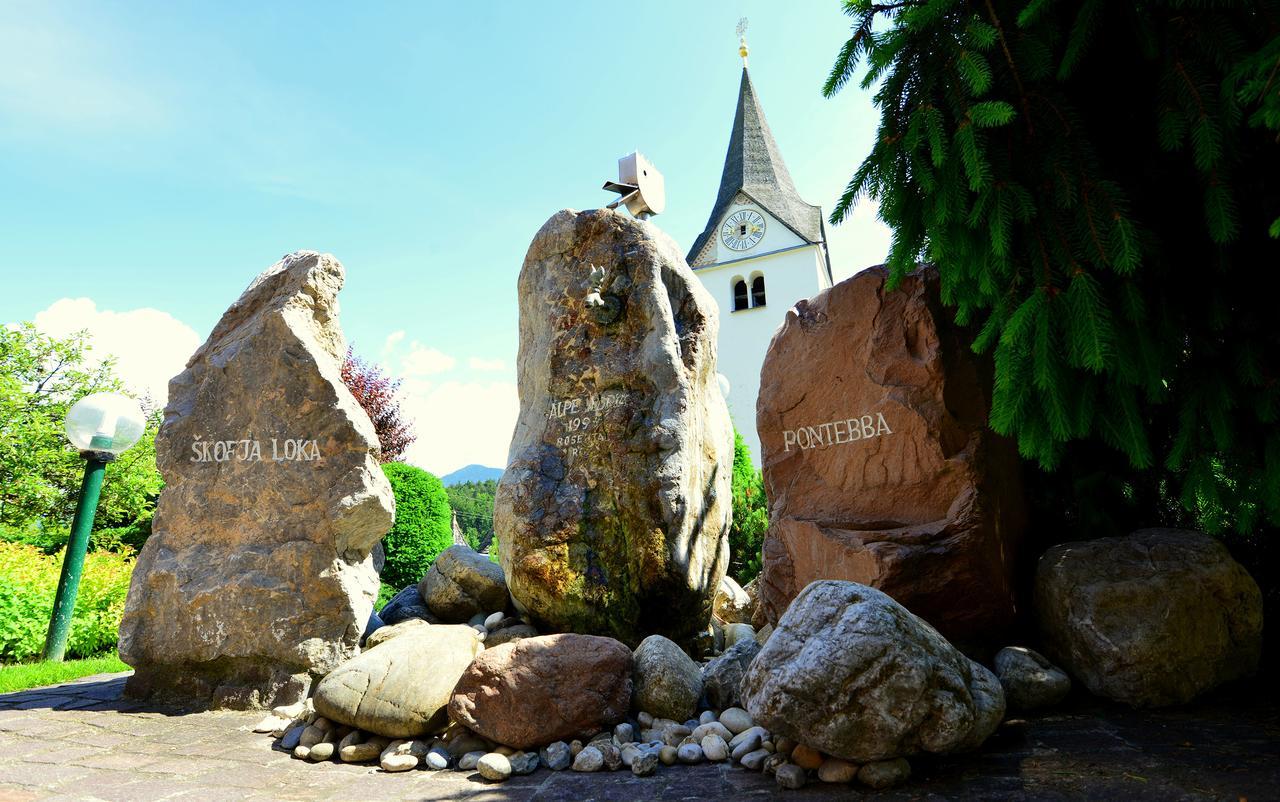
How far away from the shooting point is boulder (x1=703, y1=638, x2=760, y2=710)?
13.6ft

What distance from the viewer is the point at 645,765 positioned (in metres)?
3.34

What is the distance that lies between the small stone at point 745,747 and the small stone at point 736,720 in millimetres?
235

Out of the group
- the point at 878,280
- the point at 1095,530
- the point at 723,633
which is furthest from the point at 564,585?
the point at 1095,530

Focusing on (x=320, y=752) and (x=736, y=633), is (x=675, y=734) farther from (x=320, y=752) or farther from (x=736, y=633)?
(x=736, y=633)

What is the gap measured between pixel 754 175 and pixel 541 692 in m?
30.0

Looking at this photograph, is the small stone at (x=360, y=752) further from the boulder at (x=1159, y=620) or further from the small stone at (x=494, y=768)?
the boulder at (x=1159, y=620)

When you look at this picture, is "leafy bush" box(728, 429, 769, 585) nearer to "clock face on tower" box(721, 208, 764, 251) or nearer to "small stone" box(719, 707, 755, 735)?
"small stone" box(719, 707, 755, 735)

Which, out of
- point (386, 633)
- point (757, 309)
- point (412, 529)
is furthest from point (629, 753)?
point (757, 309)

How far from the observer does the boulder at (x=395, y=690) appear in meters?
3.89

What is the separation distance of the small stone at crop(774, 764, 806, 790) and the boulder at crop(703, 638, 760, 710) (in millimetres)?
983

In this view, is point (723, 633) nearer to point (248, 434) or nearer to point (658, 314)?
point (658, 314)

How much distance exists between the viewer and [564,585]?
5.06 metres

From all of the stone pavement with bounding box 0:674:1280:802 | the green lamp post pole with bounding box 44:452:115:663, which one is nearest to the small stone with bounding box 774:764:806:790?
the stone pavement with bounding box 0:674:1280:802

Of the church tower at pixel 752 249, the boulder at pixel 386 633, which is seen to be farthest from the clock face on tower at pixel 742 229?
the boulder at pixel 386 633
